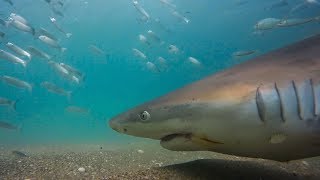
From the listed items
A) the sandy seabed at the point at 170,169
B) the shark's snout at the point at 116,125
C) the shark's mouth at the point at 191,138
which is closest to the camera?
the shark's mouth at the point at 191,138

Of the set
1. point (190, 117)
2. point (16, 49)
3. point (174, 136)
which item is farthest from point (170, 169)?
point (16, 49)

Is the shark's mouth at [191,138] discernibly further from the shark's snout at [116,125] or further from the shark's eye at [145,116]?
the shark's snout at [116,125]

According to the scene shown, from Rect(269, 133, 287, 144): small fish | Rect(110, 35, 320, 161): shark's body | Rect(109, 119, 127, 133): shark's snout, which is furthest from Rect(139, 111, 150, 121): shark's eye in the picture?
Rect(269, 133, 287, 144): small fish

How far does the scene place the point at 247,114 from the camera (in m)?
2.40

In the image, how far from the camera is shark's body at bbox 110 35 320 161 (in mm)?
2369

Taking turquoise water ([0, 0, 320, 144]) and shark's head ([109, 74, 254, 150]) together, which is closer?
shark's head ([109, 74, 254, 150])

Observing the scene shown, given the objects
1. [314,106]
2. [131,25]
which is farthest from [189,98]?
[131,25]

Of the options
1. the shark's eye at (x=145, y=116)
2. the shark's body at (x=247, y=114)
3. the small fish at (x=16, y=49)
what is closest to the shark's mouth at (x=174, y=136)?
the shark's body at (x=247, y=114)

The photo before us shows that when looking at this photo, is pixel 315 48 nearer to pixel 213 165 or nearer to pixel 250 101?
pixel 250 101

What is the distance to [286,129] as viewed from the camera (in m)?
2.38

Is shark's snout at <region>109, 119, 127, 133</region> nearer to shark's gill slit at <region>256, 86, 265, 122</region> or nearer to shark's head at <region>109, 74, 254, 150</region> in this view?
shark's head at <region>109, 74, 254, 150</region>

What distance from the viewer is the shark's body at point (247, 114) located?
2.37 m

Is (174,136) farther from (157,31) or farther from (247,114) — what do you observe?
(157,31)

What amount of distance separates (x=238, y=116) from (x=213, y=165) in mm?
1431
